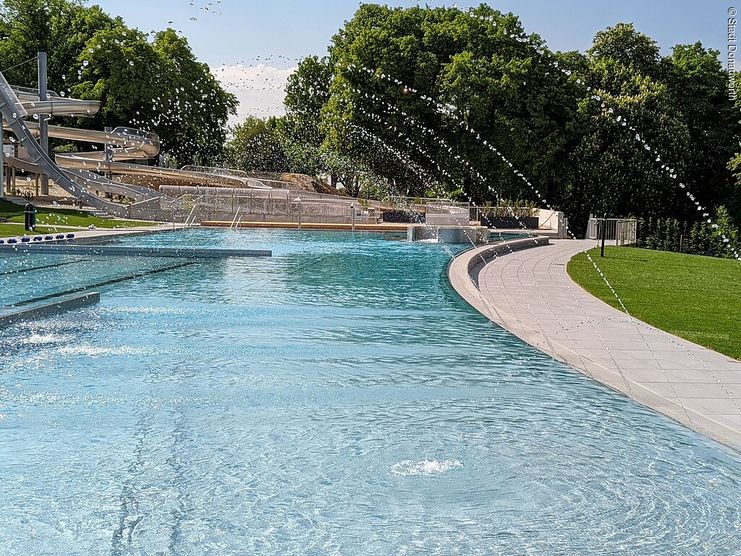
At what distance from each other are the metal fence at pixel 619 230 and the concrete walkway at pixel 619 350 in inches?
698

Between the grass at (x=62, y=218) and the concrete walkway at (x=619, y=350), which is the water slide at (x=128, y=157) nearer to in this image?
the grass at (x=62, y=218)

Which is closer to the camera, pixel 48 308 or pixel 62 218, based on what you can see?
pixel 48 308

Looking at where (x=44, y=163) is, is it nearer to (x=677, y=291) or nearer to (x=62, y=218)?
(x=62, y=218)

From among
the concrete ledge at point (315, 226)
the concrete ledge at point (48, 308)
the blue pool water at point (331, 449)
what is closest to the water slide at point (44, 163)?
the concrete ledge at point (315, 226)

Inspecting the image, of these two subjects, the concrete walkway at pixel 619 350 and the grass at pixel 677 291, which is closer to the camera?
the concrete walkway at pixel 619 350

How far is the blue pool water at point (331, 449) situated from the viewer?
4.82 meters

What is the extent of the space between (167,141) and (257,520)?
191 ft

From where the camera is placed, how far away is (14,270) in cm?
Answer: 1692

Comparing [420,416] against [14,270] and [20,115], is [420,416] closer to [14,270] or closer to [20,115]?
[14,270]

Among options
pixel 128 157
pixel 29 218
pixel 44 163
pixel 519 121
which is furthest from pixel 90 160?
pixel 29 218

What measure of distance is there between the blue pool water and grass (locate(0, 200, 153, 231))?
20.5 m

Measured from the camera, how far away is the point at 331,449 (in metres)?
6.23

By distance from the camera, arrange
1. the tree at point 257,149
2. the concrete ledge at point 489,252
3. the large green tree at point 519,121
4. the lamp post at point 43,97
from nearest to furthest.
→ the concrete ledge at point 489,252 < the lamp post at point 43,97 < the large green tree at point 519,121 < the tree at point 257,149

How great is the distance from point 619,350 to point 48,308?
763 centimetres
